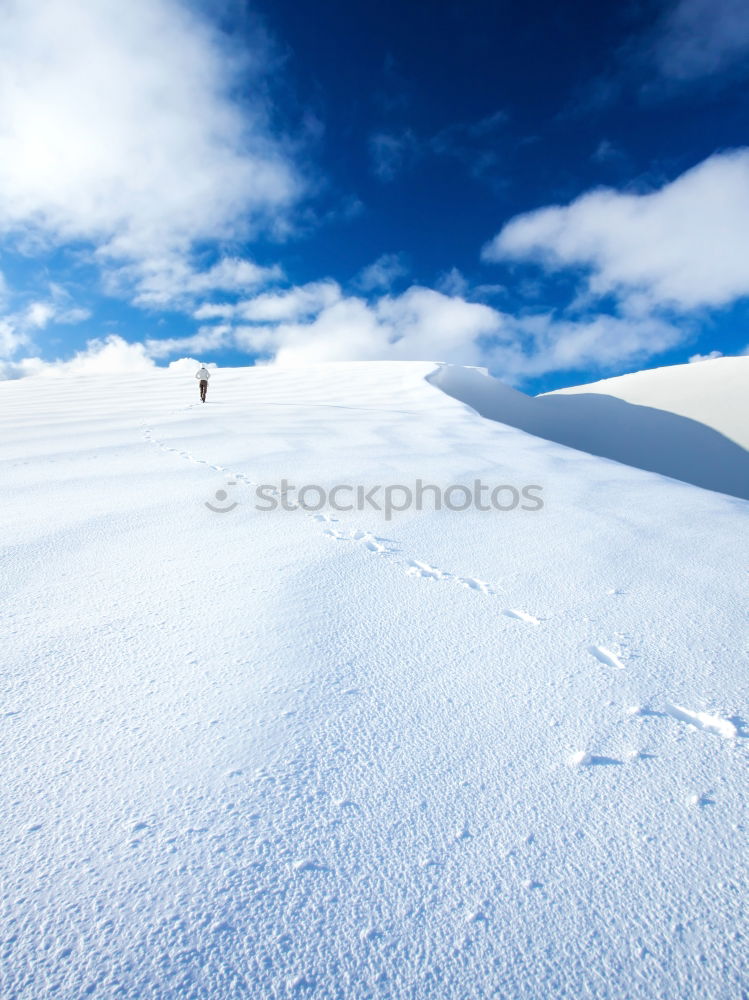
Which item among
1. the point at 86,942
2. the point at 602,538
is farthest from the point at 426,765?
the point at 602,538

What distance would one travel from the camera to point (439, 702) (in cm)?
168

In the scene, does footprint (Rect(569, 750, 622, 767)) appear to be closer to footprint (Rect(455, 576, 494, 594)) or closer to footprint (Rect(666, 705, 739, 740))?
footprint (Rect(666, 705, 739, 740))

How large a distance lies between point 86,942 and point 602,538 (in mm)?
3010

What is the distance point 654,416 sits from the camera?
645 inches

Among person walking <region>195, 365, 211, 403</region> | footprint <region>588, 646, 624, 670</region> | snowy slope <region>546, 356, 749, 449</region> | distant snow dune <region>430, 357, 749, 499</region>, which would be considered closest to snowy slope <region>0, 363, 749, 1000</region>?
footprint <region>588, 646, 624, 670</region>

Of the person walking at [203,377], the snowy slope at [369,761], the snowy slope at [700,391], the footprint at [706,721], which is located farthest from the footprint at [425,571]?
the snowy slope at [700,391]

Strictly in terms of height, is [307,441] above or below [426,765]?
above

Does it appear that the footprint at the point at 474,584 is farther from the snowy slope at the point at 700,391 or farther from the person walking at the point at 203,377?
the snowy slope at the point at 700,391

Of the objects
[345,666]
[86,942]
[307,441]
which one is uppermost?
[307,441]

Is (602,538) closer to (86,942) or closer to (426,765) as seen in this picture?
(426,765)

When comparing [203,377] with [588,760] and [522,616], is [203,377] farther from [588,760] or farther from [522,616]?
[588,760]

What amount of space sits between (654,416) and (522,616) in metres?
16.5

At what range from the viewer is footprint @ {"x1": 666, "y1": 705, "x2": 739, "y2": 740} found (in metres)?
1.56

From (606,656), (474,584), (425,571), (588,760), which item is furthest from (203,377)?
(588,760)
